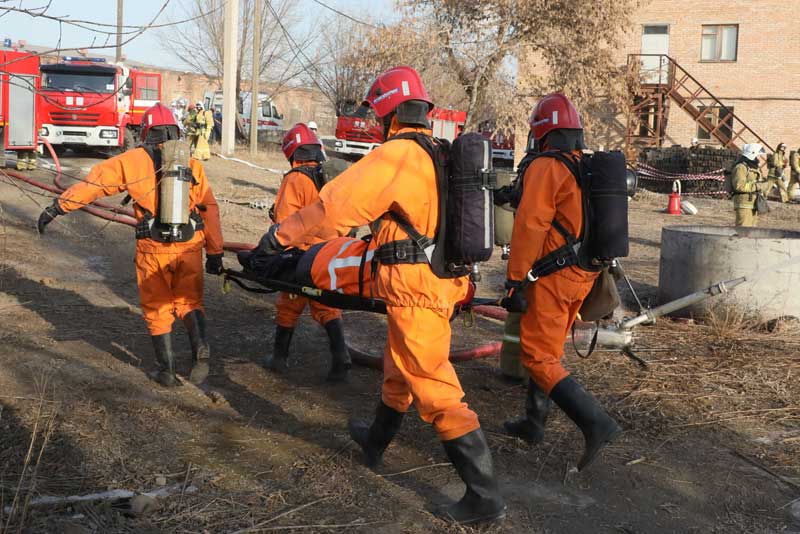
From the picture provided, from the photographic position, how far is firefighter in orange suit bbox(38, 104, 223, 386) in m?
5.44

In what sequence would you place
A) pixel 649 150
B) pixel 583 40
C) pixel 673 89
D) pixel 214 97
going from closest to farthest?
1. pixel 583 40
2. pixel 649 150
3. pixel 673 89
4. pixel 214 97

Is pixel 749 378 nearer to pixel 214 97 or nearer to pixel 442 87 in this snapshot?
pixel 442 87

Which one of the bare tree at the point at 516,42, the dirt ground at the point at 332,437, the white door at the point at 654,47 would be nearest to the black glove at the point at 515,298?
the dirt ground at the point at 332,437

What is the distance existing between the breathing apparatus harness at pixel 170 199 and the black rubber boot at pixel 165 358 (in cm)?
67

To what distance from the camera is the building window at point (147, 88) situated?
71.7 feet

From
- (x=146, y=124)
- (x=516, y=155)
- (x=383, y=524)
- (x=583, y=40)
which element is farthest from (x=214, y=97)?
(x=383, y=524)

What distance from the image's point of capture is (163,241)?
548cm

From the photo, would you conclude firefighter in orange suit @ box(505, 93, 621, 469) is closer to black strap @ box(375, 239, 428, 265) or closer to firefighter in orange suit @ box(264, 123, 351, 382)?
black strap @ box(375, 239, 428, 265)

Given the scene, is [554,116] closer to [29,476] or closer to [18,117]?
[29,476]

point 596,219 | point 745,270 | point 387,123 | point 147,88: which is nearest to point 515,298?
point 596,219

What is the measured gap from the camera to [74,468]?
4.09 m

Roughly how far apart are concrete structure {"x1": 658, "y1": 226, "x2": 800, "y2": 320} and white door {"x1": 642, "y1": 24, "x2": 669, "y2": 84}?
74.9 feet

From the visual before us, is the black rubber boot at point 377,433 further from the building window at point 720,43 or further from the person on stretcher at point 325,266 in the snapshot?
the building window at point 720,43

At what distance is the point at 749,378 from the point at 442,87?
18.0 meters
